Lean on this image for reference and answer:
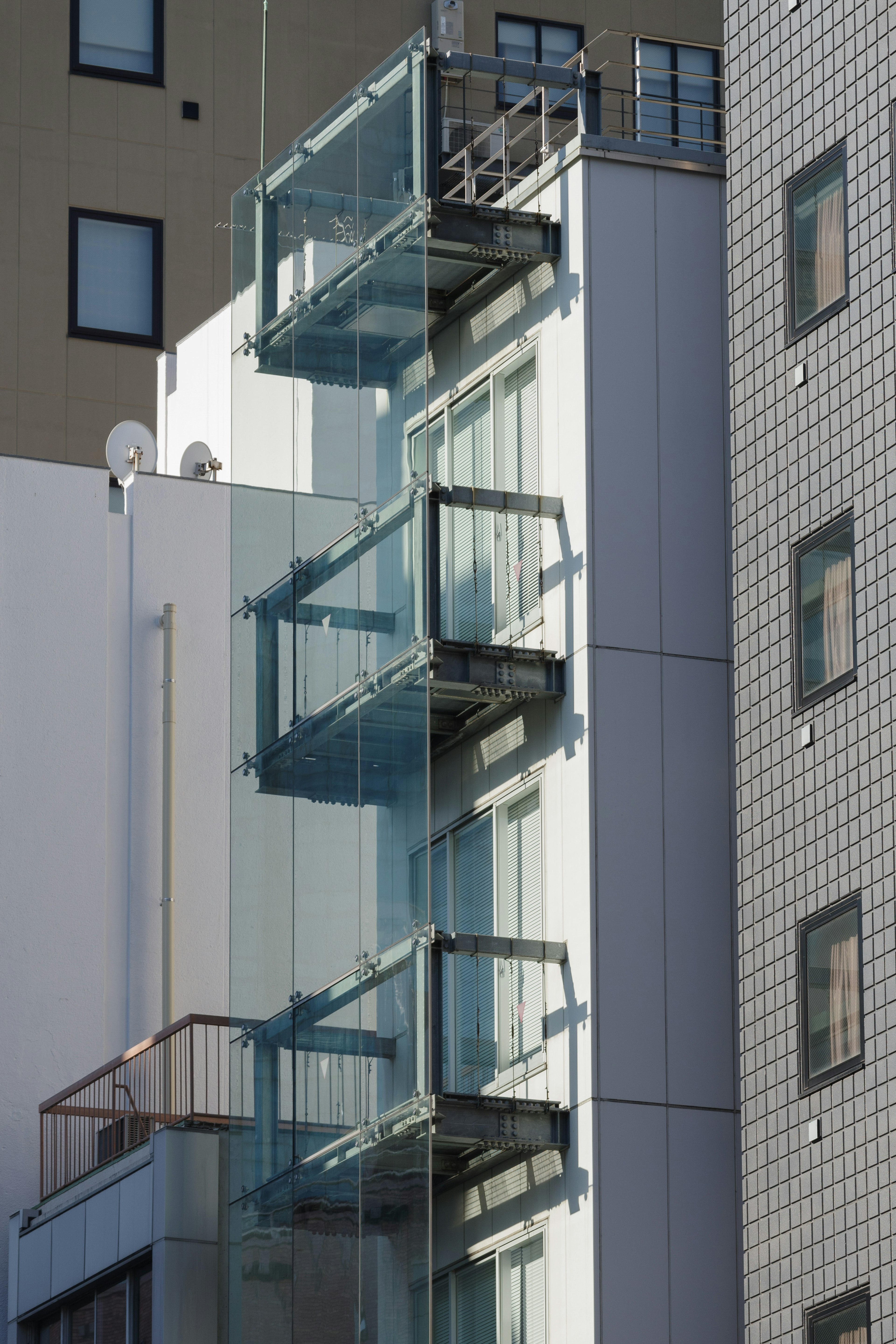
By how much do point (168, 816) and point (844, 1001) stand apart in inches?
642

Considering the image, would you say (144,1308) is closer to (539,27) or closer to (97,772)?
(97,772)

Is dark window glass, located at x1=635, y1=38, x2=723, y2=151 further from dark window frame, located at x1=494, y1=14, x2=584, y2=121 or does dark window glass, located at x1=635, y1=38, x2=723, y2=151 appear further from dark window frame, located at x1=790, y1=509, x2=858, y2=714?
dark window frame, located at x1=790, y1=509, x2=858, y2=714

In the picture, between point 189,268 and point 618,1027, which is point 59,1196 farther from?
point 189,268

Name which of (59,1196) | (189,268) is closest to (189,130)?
(189,268)

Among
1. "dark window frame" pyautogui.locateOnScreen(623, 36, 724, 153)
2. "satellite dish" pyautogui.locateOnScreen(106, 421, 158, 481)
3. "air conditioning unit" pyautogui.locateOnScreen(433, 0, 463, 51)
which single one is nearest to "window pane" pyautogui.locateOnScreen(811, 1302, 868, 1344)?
"dark window frame" pyautogui.locateOnScreen(623, 36, 724, 153)

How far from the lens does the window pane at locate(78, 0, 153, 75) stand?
53594mm

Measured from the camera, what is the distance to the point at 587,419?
2567 cm

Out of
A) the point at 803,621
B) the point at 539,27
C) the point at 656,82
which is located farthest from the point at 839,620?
the point at 539,27

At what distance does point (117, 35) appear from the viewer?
177ft

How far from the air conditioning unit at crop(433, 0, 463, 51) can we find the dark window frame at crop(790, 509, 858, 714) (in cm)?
3295

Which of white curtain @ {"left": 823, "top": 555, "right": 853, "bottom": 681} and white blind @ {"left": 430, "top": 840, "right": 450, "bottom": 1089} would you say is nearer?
white curtain @ {"left": 823, "top": 555, "right": 853, "bottom": 681}

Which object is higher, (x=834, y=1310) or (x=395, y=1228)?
(x=395, y=1228)

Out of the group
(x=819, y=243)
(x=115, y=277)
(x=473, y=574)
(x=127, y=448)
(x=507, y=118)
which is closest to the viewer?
(x=819, y=243)

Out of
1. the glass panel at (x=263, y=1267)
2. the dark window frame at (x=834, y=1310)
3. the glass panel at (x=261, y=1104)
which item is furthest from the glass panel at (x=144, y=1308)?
the dark window frame at (x=834, y=1310)
